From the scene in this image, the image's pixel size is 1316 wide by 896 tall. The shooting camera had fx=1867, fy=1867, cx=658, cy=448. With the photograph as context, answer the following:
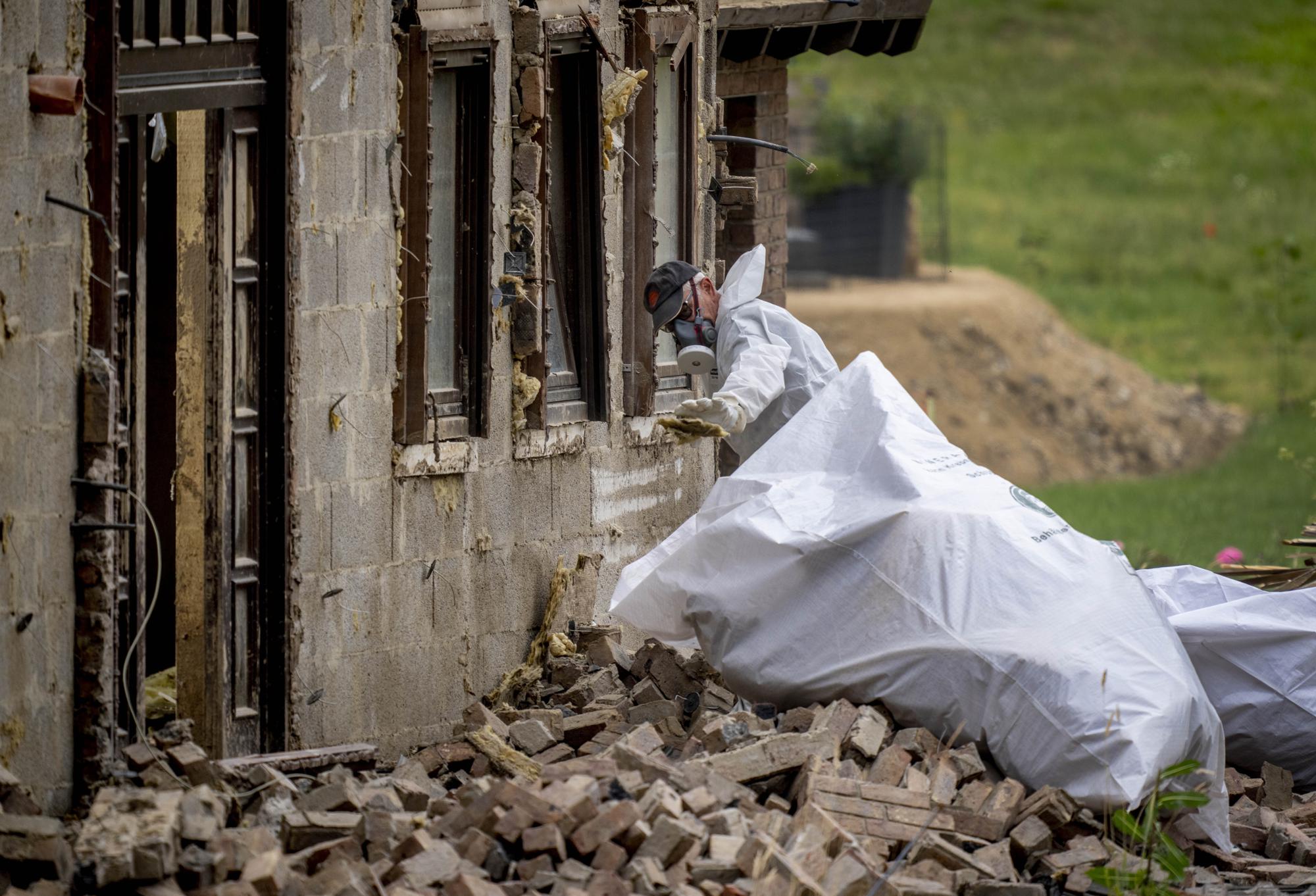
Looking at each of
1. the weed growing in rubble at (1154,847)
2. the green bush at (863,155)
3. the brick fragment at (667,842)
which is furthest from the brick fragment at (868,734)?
the green bush at (863,155)

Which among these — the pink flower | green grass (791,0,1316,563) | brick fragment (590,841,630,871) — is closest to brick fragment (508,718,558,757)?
brick fragment (590,841,630,871)

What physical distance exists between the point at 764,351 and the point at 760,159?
3.69m

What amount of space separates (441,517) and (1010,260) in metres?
22.2

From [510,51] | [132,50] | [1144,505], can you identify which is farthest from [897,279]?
[132,50]

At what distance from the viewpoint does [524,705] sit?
7629 mm

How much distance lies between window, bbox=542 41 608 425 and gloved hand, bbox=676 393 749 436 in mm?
1309

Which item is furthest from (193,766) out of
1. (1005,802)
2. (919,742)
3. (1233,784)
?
(1233,784)

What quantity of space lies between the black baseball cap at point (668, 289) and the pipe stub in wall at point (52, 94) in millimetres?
2841

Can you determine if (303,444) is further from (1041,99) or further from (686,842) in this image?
(1041,99)

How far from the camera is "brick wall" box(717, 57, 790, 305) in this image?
10734 mm

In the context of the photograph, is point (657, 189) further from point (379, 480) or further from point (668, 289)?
point (379, 480)

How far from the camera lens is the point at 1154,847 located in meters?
6.11

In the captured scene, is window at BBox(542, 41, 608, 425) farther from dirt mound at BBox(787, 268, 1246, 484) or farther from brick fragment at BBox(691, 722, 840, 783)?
dirt mound at BBox(787, 268, 1246, 484)

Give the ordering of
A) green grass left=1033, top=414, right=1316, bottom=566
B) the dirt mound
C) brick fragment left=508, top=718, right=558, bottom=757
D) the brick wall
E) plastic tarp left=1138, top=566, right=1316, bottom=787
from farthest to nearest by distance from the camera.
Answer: the dirt mound, green grass left=1033, top=414, right=1316, bottom=566, the brick wall, plastic tarp left=1138, top=566, right=1316, bottom=787, brick fragment left=508, top=718, right=558, bottom=757
